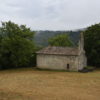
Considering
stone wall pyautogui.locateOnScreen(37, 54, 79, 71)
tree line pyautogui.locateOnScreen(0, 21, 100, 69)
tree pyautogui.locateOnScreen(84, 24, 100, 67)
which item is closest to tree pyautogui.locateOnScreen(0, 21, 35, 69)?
tree line pyautogui.locateOnScreen(0, 21, 100, 69)

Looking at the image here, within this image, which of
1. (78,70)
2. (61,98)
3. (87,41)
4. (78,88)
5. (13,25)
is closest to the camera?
(61,98)

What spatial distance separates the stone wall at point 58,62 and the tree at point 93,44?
7.11 m

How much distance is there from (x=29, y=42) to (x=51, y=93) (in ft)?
81.5

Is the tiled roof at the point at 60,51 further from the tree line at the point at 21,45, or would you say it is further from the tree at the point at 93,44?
the tree at the point at 93,44

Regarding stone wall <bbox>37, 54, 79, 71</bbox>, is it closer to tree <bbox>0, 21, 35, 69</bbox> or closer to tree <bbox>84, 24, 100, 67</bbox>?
tree <bbox>0, 21, 35, 69</bbox>

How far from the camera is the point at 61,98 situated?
68.4 feet

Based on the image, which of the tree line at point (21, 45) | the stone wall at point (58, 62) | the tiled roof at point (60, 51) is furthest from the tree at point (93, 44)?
the stone wall at point (58, 62)

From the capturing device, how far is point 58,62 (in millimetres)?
44875

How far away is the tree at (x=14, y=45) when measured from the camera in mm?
45344

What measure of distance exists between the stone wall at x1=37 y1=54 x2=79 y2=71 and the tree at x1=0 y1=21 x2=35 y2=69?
3.33 m

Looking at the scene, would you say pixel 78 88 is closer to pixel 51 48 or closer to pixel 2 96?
pixel 2 96

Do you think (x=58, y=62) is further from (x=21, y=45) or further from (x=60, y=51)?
(x=21, y=45)

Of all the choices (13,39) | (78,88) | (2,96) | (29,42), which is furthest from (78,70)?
(2,96)

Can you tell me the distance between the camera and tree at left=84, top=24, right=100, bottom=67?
48.9 m
